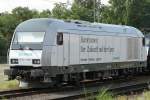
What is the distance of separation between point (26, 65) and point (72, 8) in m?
48.2

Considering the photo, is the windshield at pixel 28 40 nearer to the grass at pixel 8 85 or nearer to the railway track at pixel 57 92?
the railway track at pixel 57 92

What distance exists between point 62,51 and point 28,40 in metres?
1.59

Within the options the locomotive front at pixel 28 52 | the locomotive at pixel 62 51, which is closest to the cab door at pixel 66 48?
the locomotive at pixel 62 51

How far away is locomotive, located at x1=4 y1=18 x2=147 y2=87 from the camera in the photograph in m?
20.2

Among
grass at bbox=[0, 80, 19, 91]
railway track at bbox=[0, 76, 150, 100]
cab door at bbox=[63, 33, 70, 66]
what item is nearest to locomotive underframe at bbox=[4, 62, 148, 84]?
cab door at bbox=[63, 33, 70, 66]

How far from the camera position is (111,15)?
57.2 metres

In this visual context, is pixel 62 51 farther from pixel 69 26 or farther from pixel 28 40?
pixel 28 40

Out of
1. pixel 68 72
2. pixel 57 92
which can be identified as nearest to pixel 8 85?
pixel 68 72

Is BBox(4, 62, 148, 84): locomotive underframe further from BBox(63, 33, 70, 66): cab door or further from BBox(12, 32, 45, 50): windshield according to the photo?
BBox(12, 32, 45, 50): windshield

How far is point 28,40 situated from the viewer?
20.6 m

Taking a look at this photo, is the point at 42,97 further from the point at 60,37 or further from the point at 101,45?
the point at 101,45

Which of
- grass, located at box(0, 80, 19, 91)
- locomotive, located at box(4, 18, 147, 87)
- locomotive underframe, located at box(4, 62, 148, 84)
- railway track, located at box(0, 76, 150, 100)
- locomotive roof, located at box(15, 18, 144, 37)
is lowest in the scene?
grass, located at box(0, 80, 19, 91)

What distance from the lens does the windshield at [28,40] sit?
2033 centimetres

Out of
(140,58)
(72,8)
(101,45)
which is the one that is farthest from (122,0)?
(101,45)
